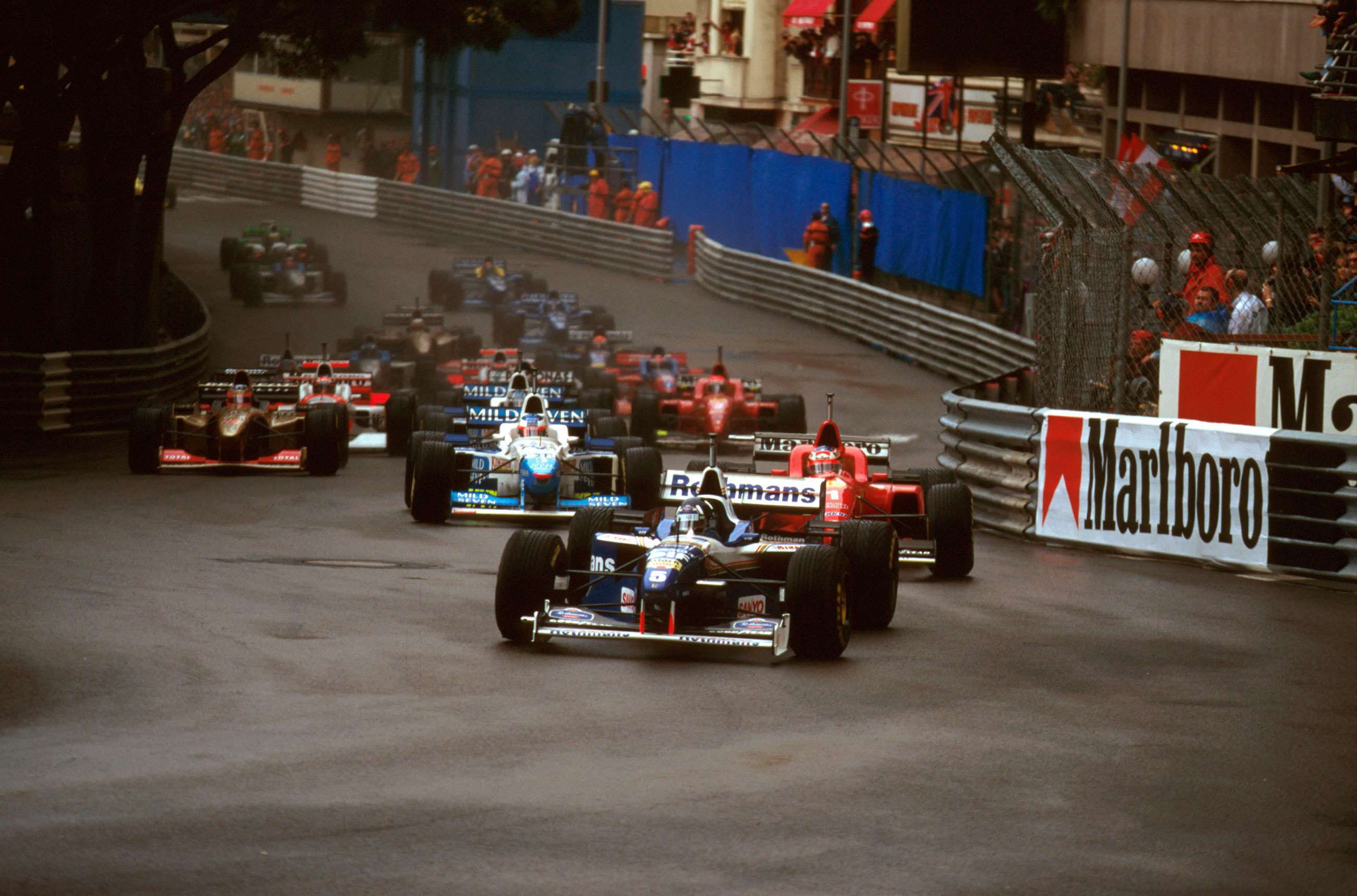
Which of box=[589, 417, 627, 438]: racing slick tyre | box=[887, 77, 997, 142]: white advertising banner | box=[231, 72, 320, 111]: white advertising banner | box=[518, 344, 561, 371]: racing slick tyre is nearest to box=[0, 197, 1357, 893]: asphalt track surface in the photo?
box=[589, 417, 627, 438]: racing slick tyre

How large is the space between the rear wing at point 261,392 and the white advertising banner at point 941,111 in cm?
2940

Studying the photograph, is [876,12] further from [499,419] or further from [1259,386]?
[1259,386]

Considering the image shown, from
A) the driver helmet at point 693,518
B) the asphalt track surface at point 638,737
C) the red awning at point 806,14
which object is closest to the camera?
the asphalt track surface at point 638,737

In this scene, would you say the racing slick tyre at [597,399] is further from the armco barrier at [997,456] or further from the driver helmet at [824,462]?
the driver helmet at [824,462]

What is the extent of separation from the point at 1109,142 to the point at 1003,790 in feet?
90.7

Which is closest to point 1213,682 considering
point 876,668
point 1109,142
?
point 876,668

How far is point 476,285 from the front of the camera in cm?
3588

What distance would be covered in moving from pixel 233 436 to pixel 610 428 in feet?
11.5

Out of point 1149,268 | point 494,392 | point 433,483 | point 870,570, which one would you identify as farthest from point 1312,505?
point 494,392

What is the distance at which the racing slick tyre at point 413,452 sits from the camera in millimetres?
17062

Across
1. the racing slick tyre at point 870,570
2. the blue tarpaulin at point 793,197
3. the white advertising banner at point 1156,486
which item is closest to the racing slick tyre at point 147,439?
the white advertising banner at point 1156,486

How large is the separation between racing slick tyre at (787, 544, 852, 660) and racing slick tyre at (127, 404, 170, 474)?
1023 cm

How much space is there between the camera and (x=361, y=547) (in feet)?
50.5

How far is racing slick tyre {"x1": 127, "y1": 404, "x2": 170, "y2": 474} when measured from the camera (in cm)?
1962
